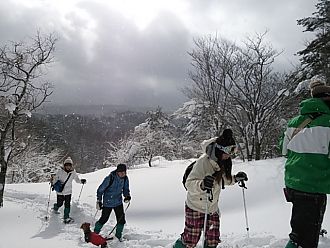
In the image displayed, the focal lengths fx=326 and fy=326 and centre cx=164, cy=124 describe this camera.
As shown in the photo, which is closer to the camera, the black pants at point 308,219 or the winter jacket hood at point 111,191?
the black pants at point 308,219

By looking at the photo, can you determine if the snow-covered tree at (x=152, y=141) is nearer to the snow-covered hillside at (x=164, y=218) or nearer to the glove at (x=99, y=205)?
the snow-covered hillside at (x=164, y=218)

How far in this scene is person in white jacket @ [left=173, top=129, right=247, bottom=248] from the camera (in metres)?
3.94

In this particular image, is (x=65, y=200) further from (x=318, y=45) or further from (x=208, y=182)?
(x=318, y=45)

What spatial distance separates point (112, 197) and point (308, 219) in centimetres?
471

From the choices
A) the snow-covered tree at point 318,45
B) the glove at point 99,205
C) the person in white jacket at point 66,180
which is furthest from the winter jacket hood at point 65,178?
the snow-covered tree at point 318,45

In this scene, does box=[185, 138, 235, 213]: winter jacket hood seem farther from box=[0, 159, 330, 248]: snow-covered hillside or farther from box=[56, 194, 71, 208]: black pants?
box=[56, 194, 71, 208]: black pants

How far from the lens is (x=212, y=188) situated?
3939mm

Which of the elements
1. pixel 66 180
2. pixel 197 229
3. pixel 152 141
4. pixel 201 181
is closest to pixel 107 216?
pixel 66 180

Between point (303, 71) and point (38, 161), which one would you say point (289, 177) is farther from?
point (38, 161)

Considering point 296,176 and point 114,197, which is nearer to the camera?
point 296,176

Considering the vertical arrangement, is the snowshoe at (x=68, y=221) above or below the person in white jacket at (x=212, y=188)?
below

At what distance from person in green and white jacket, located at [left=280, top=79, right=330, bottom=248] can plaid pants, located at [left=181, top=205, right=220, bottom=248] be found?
3.48ft

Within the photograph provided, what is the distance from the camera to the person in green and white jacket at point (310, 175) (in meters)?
3.14

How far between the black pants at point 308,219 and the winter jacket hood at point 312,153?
0.26 ft
